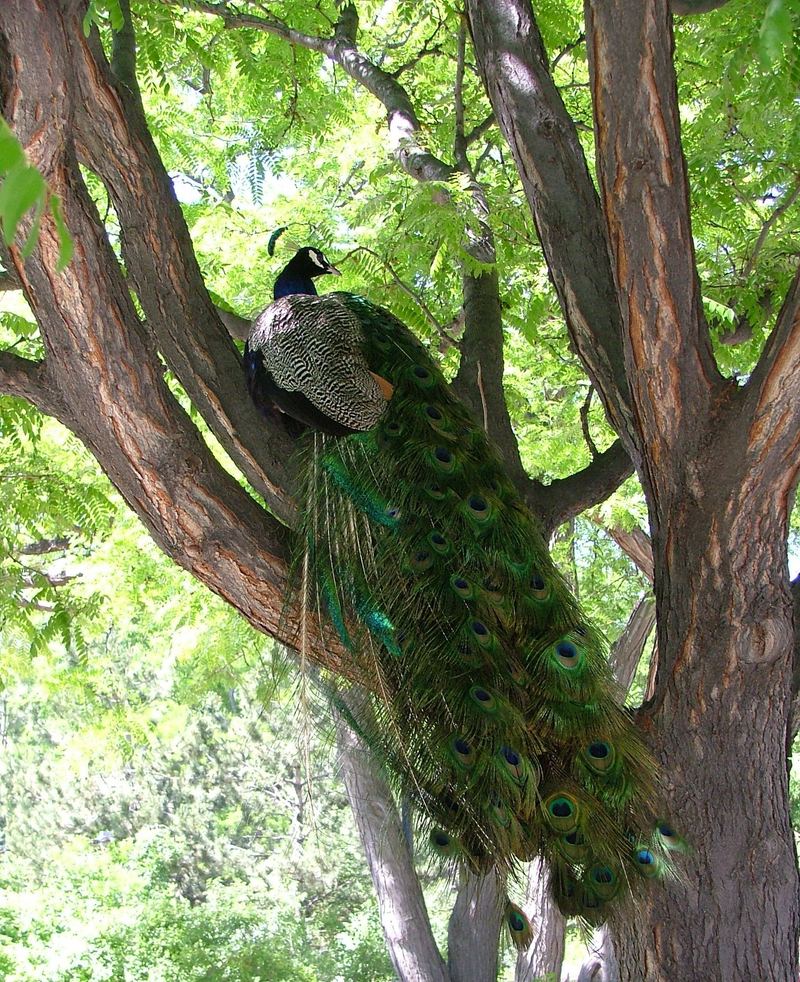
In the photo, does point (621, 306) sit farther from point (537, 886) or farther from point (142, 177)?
point (537, 886)

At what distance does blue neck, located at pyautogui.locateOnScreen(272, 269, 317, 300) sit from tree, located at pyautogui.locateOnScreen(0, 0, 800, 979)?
1.15 meters

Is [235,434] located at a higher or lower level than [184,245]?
lower

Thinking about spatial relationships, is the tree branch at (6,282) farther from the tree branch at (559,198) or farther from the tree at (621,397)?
the tree branch at (559,198)

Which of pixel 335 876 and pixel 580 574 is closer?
pixel 580 574

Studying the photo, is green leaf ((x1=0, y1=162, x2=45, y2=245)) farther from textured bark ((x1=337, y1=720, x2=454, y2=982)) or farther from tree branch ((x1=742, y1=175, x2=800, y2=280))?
textured bark ((x1=337, y1=720, x2=454, y2=982))

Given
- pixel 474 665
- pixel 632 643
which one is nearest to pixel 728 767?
pixel 474 665

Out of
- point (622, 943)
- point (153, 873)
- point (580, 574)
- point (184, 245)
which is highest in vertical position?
point (580, 574)

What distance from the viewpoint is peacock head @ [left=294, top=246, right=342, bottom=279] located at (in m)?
4.34

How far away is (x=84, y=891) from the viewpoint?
10078 mm

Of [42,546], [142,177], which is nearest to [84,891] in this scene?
[42,546]

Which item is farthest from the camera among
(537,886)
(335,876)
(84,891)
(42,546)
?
(335,876)

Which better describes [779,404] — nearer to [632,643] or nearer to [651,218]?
[651,218]

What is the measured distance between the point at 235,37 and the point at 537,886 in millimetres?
4199

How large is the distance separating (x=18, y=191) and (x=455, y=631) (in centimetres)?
230
